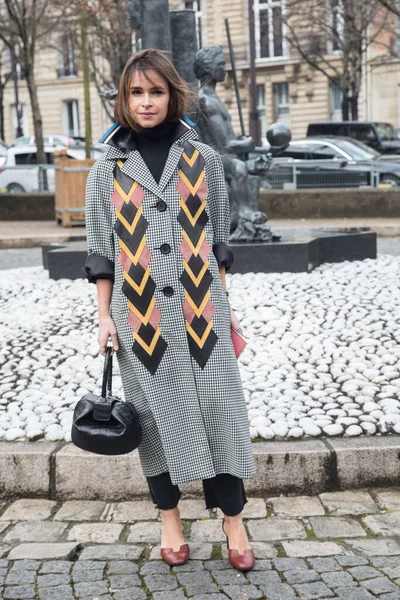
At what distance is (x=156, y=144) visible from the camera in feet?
11.1

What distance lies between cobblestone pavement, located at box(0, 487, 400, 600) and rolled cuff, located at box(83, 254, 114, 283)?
1.05 metres

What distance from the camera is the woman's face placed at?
Result: 3287mm

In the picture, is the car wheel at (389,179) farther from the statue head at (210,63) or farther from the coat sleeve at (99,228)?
the coat sleeve at (99,228)

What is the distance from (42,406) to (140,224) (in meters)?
1.95

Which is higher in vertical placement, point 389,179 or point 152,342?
point 152,342

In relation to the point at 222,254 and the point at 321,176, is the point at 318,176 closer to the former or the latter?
the point at 321,176

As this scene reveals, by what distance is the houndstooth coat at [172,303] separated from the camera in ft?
10.8

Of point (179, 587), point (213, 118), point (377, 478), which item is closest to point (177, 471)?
point (179, 587)

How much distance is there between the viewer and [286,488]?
4227 mm

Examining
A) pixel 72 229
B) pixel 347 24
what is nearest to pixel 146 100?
pixel 72 229

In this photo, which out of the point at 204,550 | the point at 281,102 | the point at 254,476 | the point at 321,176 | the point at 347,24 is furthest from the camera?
the point at 281,102

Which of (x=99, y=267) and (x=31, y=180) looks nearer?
(x=99, y=267)

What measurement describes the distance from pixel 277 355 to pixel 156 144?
2616mm

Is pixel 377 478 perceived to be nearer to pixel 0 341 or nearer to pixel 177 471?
pixel 177 471
